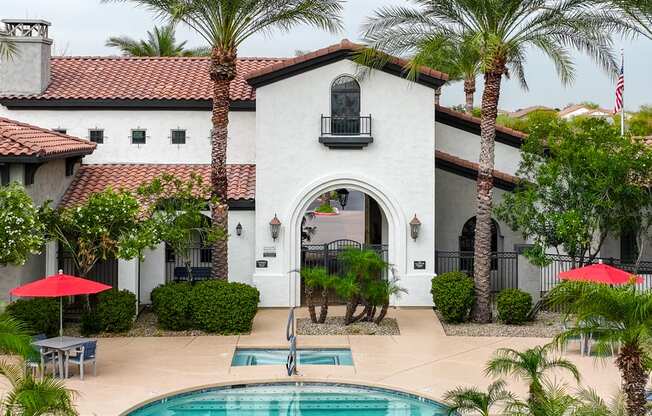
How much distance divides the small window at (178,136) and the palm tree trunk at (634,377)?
1930 cm

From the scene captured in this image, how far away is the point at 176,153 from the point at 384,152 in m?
6.88

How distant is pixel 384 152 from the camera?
27281 millimetres

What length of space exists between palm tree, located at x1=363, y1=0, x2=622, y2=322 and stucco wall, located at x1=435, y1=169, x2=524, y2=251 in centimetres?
371

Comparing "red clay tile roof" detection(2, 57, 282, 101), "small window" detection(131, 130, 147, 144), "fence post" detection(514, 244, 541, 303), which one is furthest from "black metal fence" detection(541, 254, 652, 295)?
"small window" detection(131, 130, 147, 144)

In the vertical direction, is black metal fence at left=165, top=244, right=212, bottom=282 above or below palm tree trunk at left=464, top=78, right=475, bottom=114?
below

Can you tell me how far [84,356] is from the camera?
1975 cm

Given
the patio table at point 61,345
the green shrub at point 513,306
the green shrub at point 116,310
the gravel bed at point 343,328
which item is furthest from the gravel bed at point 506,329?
the patio table at point 61,345

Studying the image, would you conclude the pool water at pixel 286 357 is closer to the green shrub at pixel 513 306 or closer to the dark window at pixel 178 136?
the green shrub at pixel 513 306

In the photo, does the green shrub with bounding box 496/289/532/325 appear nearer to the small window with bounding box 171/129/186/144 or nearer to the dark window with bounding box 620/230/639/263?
the dark window with bounding box 620/230/639/263

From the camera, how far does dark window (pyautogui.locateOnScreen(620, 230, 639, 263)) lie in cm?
2983

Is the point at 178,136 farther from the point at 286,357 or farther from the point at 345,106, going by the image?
the point at 286,357

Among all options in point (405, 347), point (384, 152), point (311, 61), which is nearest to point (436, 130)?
point (384, 152)

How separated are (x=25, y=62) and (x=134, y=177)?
206 inches

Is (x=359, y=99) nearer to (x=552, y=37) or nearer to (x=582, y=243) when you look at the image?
(x=552, y=37)
